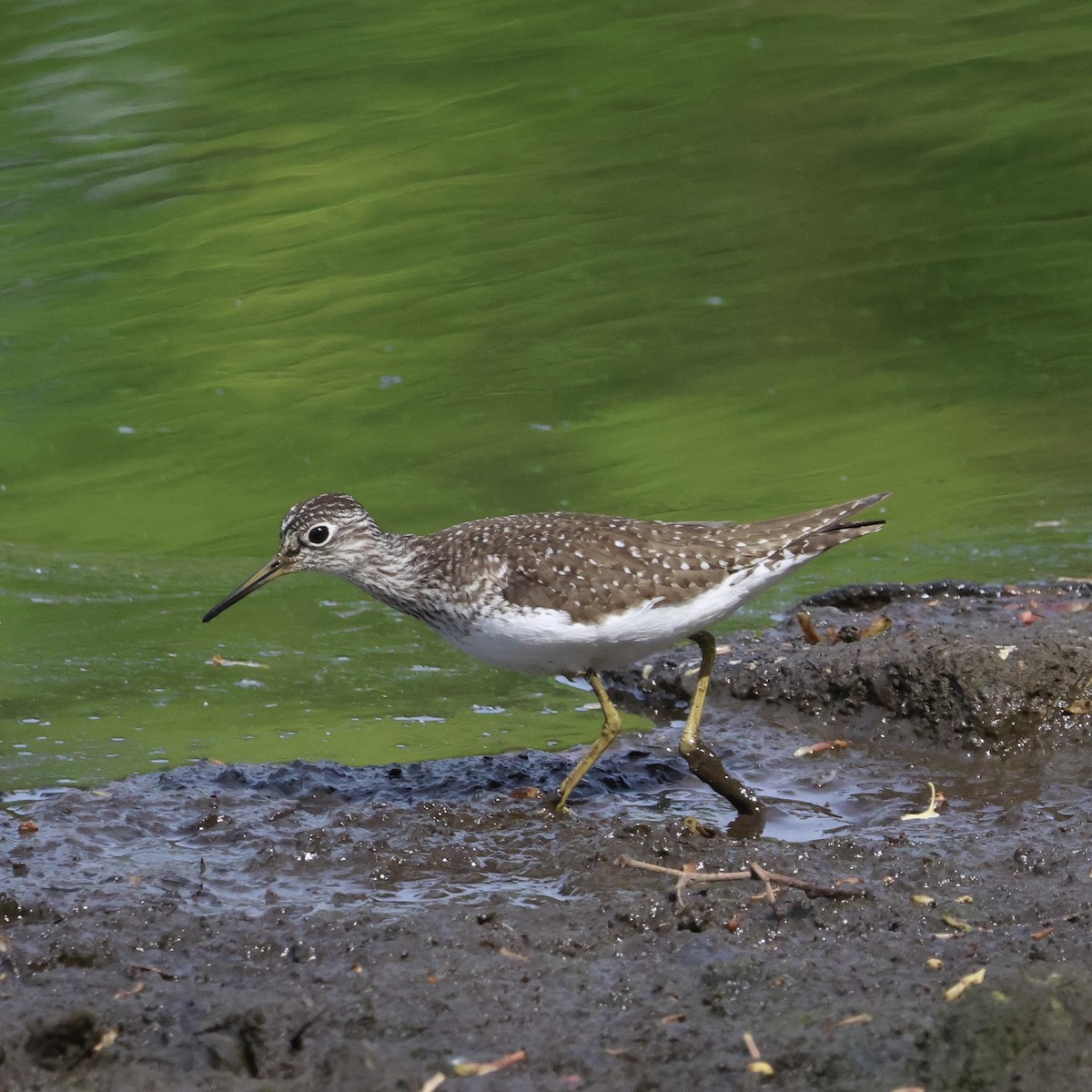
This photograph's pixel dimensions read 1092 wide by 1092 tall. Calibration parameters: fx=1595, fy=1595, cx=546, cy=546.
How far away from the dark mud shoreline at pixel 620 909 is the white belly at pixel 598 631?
1.64 ft

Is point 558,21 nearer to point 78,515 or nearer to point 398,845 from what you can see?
point 78,515

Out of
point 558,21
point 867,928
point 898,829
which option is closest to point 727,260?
point 558,21

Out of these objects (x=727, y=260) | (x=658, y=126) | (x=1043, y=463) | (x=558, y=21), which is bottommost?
(x=1043, y=463)

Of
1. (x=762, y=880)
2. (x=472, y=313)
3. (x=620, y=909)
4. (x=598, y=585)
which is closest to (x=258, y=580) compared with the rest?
(x=598, y=585)

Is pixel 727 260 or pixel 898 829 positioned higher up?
pixel 727 260

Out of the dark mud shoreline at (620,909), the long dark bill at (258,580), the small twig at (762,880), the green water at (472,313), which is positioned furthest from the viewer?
the green water at (472,313)

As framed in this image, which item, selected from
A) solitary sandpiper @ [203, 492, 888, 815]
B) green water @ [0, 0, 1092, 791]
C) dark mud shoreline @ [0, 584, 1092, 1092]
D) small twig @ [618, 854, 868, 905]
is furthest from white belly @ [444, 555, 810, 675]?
small twig @ [618, 854, 868, 905]

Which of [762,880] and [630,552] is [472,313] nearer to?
[630,552]

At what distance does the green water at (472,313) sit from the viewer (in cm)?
776

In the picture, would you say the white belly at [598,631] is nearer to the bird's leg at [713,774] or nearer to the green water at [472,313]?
the bird's leg at [713,774]

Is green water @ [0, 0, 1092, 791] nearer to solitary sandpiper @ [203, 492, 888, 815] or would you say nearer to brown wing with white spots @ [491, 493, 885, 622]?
solitary sandpiper @ [203, 492, 888, 815]

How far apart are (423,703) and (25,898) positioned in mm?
2468

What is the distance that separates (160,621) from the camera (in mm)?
7957

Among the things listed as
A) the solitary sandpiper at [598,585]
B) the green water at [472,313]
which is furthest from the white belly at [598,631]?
the green water at [472,313]
